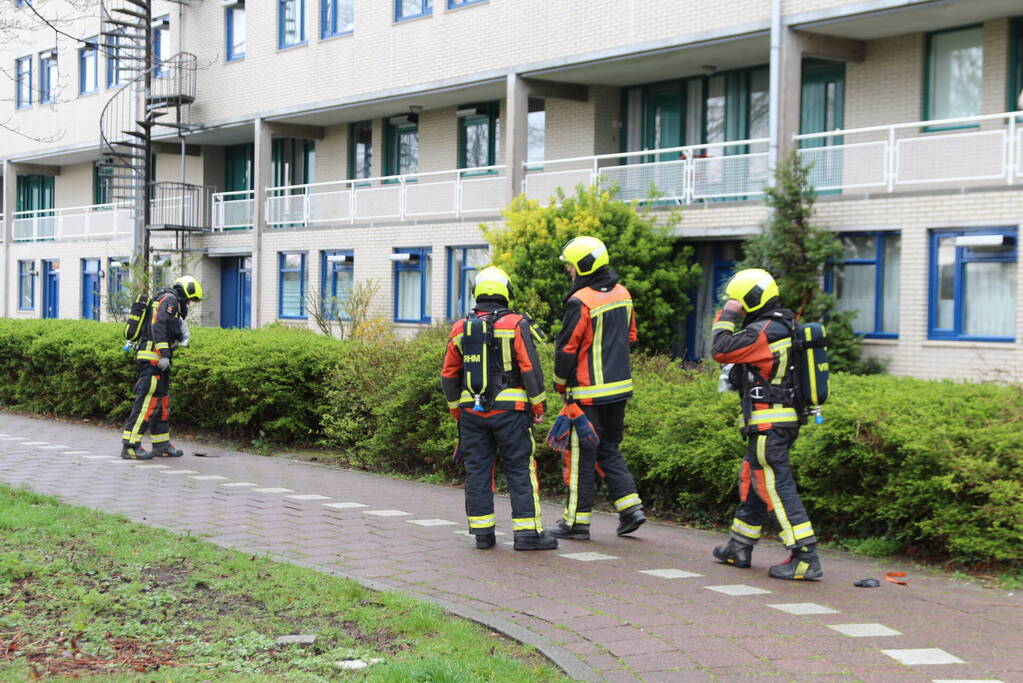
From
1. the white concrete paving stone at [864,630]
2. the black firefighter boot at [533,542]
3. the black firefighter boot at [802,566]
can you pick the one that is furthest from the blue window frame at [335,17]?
the white concrete paving stone at [864,630]

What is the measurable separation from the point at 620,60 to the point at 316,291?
10.4 meters

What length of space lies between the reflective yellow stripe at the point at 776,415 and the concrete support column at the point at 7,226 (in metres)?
38.4

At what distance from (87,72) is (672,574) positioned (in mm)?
34956

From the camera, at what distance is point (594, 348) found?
8.30m

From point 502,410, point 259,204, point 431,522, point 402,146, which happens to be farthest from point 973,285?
point 259,204

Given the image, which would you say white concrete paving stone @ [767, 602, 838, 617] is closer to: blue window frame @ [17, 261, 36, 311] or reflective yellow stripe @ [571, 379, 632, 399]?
reflective yellow stripe @ [571, 379, 632, 399]

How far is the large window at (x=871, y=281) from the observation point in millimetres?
18266

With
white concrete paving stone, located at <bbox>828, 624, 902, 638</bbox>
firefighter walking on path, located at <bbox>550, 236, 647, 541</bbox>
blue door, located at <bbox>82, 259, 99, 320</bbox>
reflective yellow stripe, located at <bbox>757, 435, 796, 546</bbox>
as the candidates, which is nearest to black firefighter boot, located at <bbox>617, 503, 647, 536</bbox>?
firefighter walking on path, located at <bbox>550, 236, 647, 541</bbox>

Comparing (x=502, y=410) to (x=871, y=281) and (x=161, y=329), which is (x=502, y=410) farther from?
(x=871, y=281)

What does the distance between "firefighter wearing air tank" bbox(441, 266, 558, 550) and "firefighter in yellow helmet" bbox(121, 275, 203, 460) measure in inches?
226

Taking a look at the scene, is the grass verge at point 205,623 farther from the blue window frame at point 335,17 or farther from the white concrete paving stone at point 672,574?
the blue window frame at point 335,17

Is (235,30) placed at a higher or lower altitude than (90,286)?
higher

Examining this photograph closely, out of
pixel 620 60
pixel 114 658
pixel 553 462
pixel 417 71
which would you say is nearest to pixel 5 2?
pixel 553 462

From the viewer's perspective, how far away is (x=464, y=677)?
5027 mm
